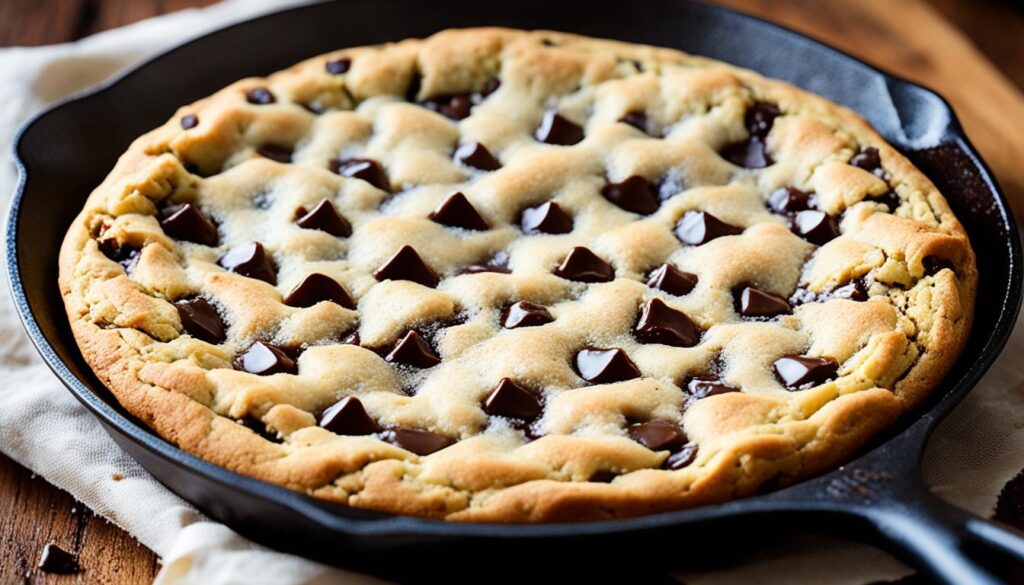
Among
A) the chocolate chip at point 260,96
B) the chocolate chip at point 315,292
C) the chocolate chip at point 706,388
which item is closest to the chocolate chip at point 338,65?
the chocolate chip at point 260,96

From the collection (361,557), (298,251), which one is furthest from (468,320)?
(361,557)

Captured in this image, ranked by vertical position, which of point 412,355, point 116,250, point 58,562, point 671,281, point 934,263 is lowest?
point 58,562

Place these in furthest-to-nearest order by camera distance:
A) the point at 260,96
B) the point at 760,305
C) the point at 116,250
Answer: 1. the point at 260,96
2. the point at 116,250
3. the point at 760,305

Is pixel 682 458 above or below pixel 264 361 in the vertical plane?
above

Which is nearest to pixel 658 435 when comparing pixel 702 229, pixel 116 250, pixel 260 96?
pixel 702 229

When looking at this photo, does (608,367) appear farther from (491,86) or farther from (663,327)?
(491,86)

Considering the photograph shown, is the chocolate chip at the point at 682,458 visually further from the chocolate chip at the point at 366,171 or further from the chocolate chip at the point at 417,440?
the chocolate chip at the point at 366,171

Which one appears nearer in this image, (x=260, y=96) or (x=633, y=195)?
(x=633, y=195)

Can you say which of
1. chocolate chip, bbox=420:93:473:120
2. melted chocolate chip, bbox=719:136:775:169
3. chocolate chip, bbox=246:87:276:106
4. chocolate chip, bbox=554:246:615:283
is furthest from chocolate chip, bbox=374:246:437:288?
melted chocolate chip, bbox=719:136:775:169
